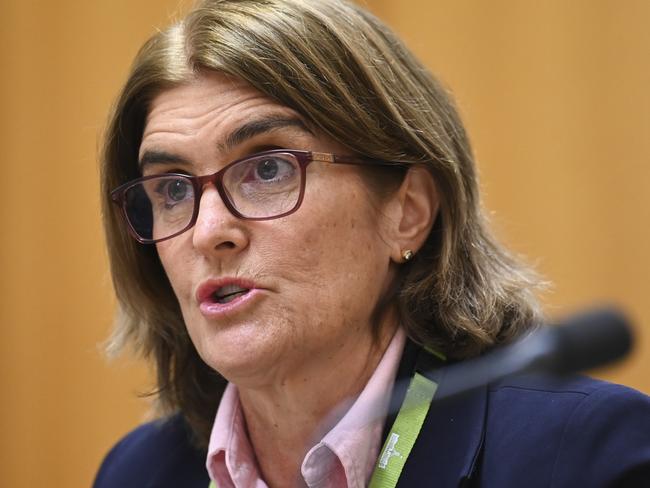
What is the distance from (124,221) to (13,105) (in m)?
1.66

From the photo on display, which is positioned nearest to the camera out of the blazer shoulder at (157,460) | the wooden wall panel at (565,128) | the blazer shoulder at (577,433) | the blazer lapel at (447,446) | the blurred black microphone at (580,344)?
the blurred black microphone at (580,344)

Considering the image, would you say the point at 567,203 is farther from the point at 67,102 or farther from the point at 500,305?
the point at 67,102

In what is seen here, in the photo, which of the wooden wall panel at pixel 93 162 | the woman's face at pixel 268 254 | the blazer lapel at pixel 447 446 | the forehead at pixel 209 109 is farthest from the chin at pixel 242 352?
the wooden wall panel at pixel 93 162

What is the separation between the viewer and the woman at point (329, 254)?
1474mm

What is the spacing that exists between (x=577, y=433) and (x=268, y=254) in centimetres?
57

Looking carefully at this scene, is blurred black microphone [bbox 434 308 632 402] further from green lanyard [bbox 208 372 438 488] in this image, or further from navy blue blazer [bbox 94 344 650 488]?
green lanyard [bbox 208 372 438 488]

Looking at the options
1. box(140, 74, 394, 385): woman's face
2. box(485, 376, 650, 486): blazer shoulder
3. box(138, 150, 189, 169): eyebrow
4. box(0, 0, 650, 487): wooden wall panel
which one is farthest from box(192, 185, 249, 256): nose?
box(0, 0, 650, 487): wooden wall panel

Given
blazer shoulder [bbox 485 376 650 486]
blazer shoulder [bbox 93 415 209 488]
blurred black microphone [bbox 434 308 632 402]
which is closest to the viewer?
blurred black microphone [bbox 434 308 632 402]

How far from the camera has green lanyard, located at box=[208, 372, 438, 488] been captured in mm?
1478

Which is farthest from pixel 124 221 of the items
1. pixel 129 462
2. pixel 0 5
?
pixel 0 5

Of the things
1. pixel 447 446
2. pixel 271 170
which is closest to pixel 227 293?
pixel 271 170

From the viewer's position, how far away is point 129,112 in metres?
1.75

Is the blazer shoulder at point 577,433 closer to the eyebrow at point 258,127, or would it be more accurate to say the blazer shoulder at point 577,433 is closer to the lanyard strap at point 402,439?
the lanyard strap at point 402,439

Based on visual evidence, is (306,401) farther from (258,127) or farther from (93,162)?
(93,162)
